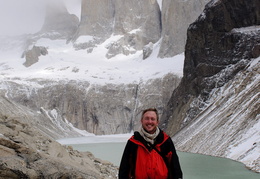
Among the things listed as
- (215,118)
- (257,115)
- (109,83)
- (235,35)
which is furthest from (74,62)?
(257,115)

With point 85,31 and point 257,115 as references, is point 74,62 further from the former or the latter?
point 257,115

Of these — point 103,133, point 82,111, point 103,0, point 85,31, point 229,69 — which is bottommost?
point 103,133

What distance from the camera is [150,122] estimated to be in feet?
19.4

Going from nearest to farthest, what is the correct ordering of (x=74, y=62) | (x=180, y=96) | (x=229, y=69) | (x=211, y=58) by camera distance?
(x=229, y=69) → (x=211, y=58) → (x=180, y=96) → (x=74, y=62)

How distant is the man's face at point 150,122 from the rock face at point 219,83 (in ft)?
81.6

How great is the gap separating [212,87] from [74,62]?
328 feet

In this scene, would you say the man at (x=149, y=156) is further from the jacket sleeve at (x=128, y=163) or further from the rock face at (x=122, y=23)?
the rock face at (x=122, y=23)

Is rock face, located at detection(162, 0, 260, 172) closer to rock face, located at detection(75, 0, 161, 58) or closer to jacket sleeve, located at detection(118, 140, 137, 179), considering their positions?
jacket sleeve, located at detection(118, 140, 137, 179)

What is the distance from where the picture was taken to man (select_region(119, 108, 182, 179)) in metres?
5.79

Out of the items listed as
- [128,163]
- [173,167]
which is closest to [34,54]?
[128,163]

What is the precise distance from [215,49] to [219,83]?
8022 millimetres

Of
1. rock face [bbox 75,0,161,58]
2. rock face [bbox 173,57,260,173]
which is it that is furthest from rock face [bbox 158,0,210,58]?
rock face [bbox 173,57,260,173]

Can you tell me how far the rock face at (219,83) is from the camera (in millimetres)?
34478

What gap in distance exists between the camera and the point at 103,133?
111125mm
